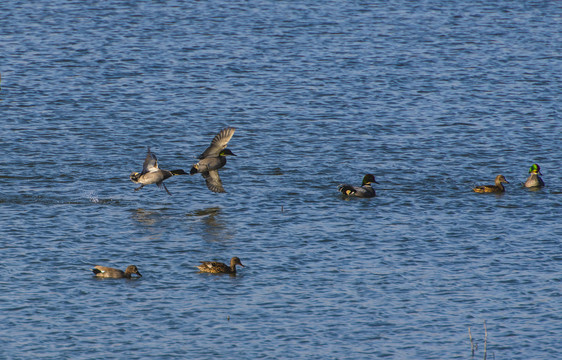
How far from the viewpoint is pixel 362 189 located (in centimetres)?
2694

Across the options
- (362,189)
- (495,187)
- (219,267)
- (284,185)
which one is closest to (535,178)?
(495,187)

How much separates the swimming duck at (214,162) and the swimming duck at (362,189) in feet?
10.3

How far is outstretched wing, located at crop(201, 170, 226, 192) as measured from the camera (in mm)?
26930

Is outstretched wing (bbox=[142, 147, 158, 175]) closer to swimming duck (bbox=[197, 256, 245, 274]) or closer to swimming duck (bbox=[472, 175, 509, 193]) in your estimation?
swimming duck (bbox=[197, 256, 245, 274])

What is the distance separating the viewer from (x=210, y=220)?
2522 cm

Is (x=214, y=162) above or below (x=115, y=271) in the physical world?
below

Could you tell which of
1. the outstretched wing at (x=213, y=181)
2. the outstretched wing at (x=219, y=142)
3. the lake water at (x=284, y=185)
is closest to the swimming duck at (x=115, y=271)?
the lake water at (x=284, y=185)

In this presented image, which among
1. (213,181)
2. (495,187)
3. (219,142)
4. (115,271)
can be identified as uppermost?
(219,142)

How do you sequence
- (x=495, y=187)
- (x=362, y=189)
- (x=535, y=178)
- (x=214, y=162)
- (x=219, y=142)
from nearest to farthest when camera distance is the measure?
(x=219, y=142) → (x=362, y=189) → (x=214, y=162) → (x=495, y=187) → (x=535, y=178)

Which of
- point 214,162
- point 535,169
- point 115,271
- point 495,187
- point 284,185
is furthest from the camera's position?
point 284,185

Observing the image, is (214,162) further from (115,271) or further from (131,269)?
(115,271)

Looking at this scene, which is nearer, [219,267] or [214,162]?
[219,267]

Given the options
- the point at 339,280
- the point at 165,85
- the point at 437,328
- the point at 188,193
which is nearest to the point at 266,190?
the point at 188,193

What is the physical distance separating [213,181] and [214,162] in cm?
50
